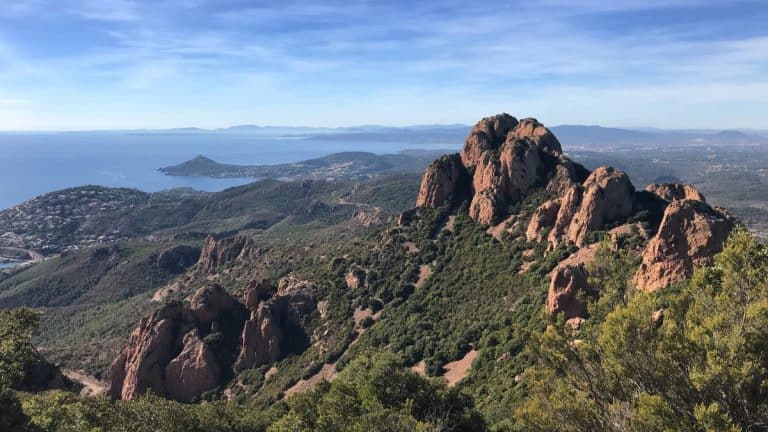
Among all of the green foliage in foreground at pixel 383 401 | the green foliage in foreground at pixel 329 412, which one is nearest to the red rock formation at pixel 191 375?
the green foliage in foreground at pixel 329 412

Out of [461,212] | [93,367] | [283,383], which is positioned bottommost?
[93,367]

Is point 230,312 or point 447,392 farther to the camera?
point 230,312

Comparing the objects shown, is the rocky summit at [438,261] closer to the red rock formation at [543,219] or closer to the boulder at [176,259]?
the red rock formation at [543,219]

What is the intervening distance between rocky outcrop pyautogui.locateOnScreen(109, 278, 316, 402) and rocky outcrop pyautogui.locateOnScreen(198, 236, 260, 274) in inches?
2203

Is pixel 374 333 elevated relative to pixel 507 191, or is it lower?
lower

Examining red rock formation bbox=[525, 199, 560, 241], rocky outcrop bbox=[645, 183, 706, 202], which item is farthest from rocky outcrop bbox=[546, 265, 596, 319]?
rocky outcrop bbox=[645, 183, 706, 202]

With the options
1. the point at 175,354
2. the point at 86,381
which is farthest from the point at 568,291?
the point at 86,381

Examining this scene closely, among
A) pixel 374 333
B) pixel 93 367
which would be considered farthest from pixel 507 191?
pixel 93 367

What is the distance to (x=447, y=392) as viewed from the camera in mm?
31188

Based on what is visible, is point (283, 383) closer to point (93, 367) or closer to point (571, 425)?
point (93, 367)

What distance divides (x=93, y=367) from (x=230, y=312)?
88.8 ft

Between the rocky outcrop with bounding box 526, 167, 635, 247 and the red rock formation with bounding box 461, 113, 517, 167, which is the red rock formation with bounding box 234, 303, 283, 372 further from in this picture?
the red rock formation with bounding box 461, 113, 517, 167

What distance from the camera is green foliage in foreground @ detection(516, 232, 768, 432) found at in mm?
14523

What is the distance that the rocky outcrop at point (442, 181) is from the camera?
7981cm
